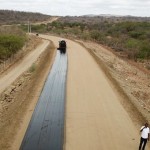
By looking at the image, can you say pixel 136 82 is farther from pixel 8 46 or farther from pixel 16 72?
pixel 8 46

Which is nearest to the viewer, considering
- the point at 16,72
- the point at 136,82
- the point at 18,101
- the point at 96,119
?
the point at 96,119

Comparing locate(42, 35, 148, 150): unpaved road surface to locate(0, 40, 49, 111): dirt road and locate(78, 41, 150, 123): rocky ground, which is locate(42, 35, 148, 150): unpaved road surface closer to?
locate(78, 41, 150, 123): rocky ground

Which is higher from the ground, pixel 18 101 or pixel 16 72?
pixel 18 101

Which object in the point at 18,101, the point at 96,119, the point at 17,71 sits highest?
the point at 96,119

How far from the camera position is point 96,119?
70.7 ft

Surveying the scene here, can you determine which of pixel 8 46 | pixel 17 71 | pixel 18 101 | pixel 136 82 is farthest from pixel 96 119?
pixel 8 46

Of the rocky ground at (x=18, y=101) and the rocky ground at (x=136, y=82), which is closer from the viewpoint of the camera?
the rocky ground at (x=18, y=101)

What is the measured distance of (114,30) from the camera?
107 meters

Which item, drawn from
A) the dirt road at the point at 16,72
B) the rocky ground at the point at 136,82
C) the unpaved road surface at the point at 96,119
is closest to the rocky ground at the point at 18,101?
the dirt road at the point at 16,72

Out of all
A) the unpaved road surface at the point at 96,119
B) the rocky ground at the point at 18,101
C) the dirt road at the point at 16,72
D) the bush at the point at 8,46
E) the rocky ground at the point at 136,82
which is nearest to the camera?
the unpaved road surface at the point at 96,119

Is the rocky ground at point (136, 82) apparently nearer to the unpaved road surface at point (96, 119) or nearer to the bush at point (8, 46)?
the unpaved road surface at point (96, 119)

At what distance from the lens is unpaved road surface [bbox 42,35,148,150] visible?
18.0 meters

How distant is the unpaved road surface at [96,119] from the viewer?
59.2 ft

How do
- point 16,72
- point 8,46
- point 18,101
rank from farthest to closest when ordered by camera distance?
point 8,46
point 16,72
point 18,101
